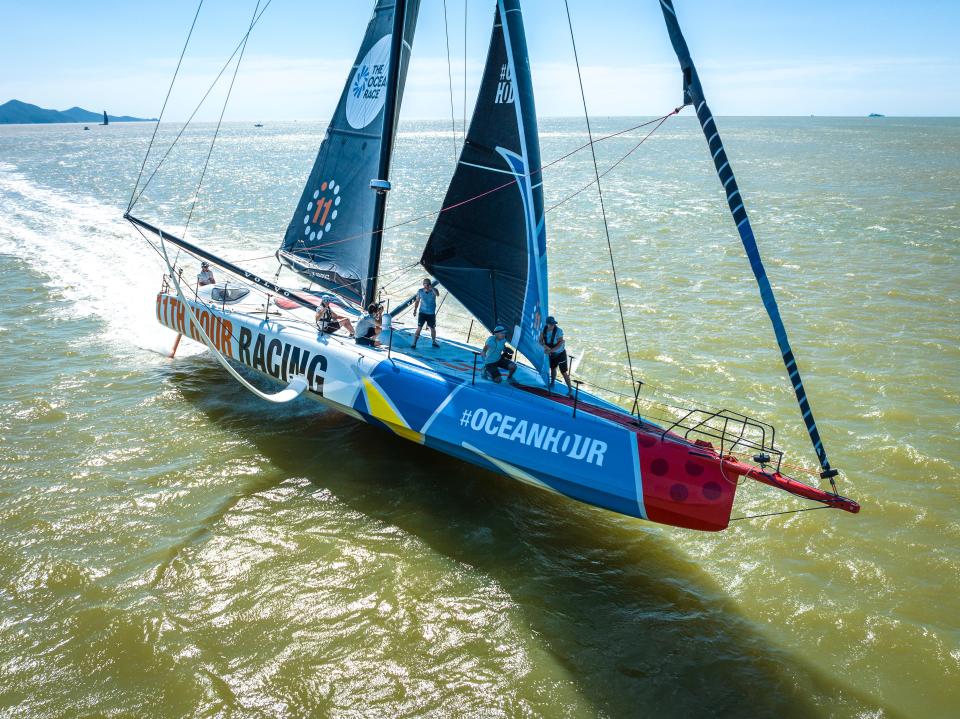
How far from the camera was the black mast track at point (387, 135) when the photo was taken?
12.8m

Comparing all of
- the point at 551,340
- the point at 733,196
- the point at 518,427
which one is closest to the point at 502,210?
the point at 551,340

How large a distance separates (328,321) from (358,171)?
302cm

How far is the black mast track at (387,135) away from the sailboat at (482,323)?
1.3 inches

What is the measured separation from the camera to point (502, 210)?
11617 mm

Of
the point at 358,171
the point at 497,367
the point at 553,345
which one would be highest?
the point at 358,171

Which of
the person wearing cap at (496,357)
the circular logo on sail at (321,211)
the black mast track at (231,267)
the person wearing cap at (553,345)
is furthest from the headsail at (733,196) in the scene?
the black mast track at (231,267)

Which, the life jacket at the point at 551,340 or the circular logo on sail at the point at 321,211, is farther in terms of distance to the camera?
the circular logo on sail at the point at 321,211

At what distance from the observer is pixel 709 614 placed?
8.84m

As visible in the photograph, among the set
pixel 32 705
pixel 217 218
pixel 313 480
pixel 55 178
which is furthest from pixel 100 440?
pixel 55 178

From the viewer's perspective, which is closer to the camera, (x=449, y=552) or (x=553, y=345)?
(x=449, y=552)

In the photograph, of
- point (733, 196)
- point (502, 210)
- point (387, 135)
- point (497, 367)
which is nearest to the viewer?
point (733, 196)

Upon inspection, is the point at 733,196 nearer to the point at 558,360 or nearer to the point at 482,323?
the point at 558,360

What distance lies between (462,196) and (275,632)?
7.31m

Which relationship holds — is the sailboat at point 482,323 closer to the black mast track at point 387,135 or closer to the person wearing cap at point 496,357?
the black mast track at point 387,135
